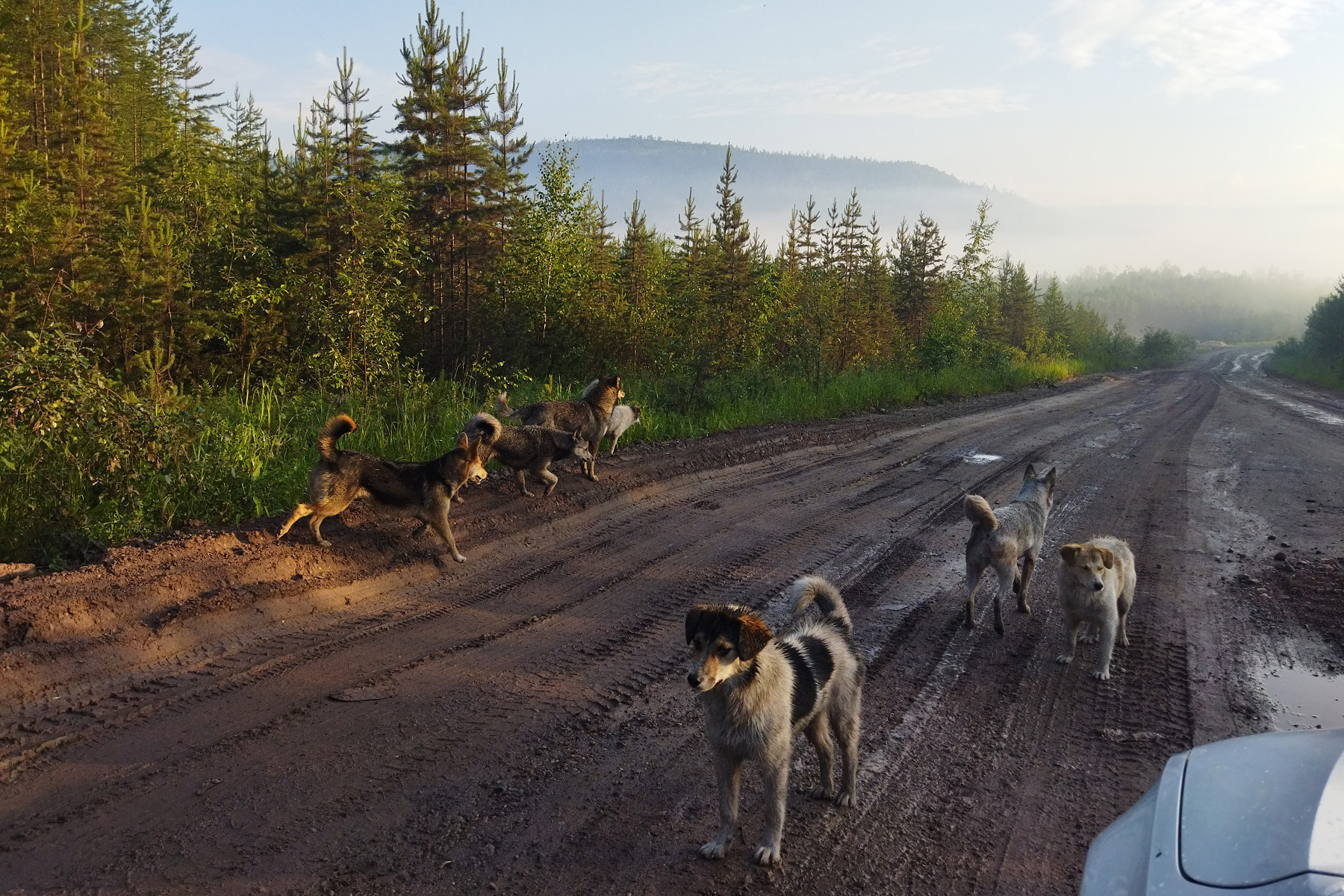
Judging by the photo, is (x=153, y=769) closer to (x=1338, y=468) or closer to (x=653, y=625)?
(x=653, y=625)

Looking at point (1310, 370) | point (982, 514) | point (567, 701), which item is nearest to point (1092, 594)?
point (982, 514)

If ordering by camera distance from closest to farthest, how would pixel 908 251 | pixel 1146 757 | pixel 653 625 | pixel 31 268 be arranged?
pixel 1146 757, pixel 653 625, pixel 31 268, pixel 908 251

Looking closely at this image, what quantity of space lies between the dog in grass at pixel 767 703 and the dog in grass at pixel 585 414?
686cm

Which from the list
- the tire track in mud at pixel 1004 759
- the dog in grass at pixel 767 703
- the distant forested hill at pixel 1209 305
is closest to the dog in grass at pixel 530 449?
the tire track in mud at pixel 1004 759

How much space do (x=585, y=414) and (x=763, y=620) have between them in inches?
244

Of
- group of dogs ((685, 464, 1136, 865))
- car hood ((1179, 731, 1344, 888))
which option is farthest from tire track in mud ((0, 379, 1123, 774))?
car hood ((1179, 731, 1344, 888))

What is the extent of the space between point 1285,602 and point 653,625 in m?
5.77

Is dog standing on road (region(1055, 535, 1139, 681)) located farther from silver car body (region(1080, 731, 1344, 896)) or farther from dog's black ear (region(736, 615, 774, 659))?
dog's black ear (region(736, 615, 774, 659))

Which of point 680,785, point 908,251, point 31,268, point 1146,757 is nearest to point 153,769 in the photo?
point 680,785

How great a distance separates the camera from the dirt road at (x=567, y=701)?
3.74 meters

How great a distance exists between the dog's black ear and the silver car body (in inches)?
56.5

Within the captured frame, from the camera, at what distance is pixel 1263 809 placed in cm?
242

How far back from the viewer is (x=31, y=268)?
41.6 ft

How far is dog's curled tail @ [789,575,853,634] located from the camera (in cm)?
460
